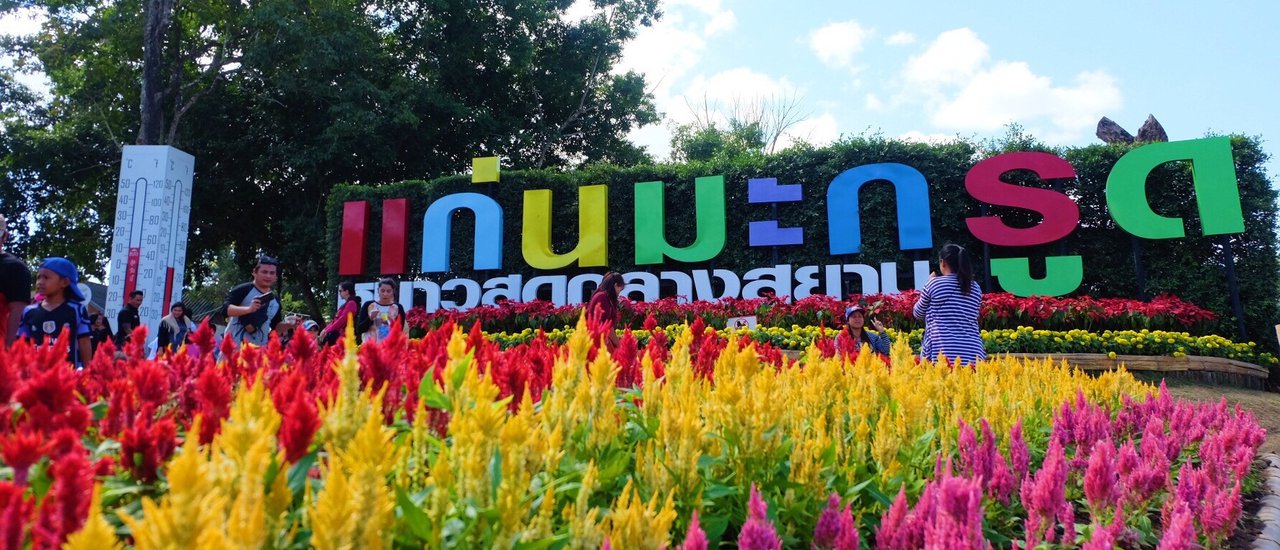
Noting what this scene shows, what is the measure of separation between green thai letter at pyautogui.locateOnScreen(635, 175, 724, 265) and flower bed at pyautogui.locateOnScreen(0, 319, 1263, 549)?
32.6ft

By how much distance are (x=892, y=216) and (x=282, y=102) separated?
49.5 ft

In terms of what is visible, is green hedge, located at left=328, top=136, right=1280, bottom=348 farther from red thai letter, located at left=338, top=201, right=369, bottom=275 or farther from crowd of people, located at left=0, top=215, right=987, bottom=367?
crowd of people, located at left=0, top=215, right=987, bottom=367

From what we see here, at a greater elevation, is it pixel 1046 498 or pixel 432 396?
pixel 432 396

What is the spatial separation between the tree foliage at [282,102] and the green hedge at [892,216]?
427 centimetres

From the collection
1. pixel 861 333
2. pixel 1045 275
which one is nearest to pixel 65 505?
pixel 861 333

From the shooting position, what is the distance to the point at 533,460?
1.39 meters

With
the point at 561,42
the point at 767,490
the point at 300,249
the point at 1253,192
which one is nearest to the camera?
the point at 767,490

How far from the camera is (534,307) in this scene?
40.5 ft

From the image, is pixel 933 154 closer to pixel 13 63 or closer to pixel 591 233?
pixel 591 233

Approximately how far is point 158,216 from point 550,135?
1154cm

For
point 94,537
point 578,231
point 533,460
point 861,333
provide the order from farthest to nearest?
point 578,231 < point 861,333 < point 533,460 < point 94,537

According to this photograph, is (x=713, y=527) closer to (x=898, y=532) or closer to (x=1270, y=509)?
(x=898, y=532)

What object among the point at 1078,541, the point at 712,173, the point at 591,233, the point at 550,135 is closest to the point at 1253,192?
the point at 712,173

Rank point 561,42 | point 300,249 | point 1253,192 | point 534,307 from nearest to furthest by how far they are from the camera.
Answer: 1. point 1253,192
2. point 534,307
3. point 300,249
4. point 561,42
